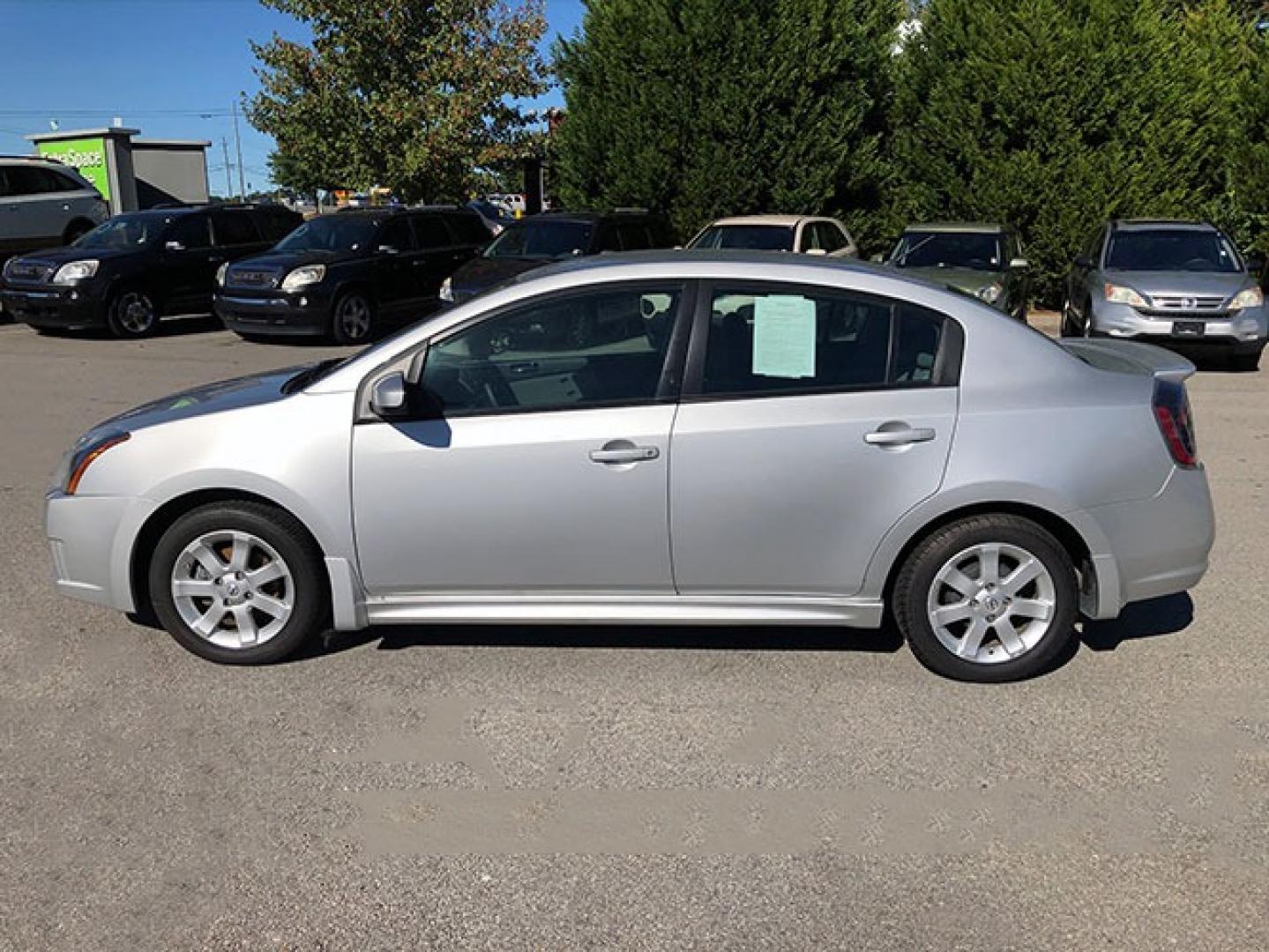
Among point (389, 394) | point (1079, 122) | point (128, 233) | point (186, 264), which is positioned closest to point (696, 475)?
point (389, 394)

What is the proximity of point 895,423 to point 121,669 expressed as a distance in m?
3.16

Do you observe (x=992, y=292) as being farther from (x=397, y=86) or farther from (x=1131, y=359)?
(x=397, y=86)

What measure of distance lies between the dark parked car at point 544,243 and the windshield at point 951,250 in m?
3.19

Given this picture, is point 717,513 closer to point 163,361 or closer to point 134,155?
point 163,361

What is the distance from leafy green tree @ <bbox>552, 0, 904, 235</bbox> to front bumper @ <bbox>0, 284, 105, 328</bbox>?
7.89 metres

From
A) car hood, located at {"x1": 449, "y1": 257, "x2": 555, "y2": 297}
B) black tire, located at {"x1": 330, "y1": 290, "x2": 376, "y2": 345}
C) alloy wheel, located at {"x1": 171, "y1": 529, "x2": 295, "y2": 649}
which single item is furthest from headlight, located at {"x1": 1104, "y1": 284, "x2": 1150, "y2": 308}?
alloy wheel, located at {"x1": 171, "y1": 529, "x2": 295, "y2": 649}

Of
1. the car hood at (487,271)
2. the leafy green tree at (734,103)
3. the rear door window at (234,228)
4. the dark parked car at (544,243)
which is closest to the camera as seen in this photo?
the car hood at (487,271)

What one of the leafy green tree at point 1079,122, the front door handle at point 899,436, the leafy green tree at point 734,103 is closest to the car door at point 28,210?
the leafy green tree at point 734,103

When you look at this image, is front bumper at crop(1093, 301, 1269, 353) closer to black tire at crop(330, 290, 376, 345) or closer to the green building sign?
black tire at crop(330, 290, 376, 345)

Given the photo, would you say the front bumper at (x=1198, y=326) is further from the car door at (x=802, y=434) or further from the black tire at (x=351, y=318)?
the black tire at (x=351, y=318)

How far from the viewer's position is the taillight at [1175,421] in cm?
421

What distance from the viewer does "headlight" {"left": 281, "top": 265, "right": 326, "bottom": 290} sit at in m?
13.6

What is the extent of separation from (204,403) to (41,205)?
1650cm

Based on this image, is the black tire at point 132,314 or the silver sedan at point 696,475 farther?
the black tire at point 132,314
